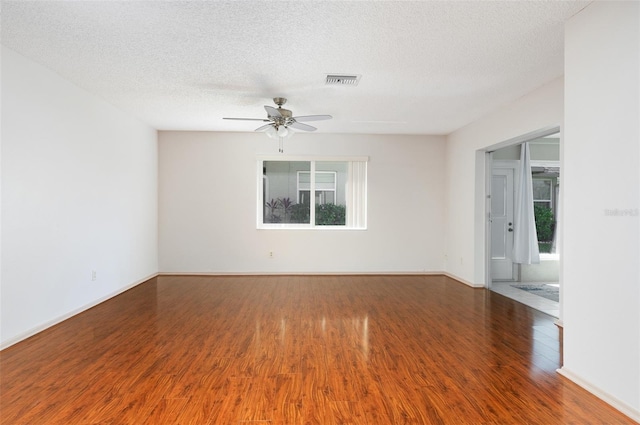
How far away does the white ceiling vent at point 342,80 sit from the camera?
3.77m

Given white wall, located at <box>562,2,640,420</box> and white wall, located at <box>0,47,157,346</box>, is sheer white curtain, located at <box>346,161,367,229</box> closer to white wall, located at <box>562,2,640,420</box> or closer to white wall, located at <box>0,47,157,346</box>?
white wall, located at <box>0,47,157,346</box>

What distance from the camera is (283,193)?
22.1 feet

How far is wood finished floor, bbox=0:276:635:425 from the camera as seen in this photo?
213cm

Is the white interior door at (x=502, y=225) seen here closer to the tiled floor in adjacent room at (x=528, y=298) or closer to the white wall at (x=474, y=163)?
the tiled floor in adjacent room at (x=528, y=298)

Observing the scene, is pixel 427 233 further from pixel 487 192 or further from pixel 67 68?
pixel 67 68

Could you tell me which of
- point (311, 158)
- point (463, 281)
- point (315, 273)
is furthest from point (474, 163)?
point (315, 273)

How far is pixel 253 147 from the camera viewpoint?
21.6ft

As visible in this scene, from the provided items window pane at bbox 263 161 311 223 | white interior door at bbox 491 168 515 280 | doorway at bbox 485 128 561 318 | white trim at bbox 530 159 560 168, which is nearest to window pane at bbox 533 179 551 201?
doorway at bbox 485 128 561 318

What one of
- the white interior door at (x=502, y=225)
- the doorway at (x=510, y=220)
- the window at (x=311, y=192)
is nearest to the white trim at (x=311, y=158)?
the window at (x=311, y=192)

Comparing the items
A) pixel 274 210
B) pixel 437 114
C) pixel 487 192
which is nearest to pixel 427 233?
pixel 487 192

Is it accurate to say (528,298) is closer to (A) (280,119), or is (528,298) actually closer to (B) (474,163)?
(B) (474,163)

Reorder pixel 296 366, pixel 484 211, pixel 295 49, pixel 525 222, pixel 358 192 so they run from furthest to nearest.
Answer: pixel 358 192 < pixel 525 222 < pixel 484 211 < pixel 295 49 < pixel 296 366

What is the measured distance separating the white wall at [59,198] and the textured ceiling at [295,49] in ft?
1.00

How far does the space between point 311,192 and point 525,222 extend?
3611 mm
